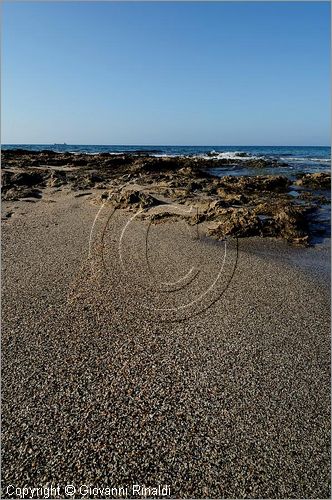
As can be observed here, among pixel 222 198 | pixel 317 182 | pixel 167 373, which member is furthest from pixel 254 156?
pixel 167 373

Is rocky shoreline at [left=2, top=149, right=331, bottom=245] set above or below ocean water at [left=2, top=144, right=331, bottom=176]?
below

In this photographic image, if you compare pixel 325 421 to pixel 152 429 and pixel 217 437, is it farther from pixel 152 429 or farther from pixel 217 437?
pixel 152 429

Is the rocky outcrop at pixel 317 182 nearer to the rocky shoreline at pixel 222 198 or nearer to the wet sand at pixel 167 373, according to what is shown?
the rocky shoreline at pixel 222 198

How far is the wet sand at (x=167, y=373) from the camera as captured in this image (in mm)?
2900

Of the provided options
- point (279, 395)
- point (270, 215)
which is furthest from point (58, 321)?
point (270, 215)

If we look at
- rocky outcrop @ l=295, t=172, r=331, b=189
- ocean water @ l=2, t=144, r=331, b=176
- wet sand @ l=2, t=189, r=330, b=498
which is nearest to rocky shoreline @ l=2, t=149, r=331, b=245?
rocky outcrop @ l=295, t=172, r=331, b=189

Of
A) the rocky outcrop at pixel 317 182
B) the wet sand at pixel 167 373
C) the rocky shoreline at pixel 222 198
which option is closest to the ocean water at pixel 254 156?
the rocky outcrop at pixel 317 182

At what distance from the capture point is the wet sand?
290cm

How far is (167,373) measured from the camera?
392 centimetres

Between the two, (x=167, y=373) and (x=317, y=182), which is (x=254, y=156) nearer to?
(x=317, y=182)

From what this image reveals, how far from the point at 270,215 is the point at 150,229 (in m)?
4.10

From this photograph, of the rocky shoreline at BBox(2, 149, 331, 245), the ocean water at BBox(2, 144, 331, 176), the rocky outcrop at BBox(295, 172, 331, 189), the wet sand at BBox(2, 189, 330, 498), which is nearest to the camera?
the wet sand at BBox(2, 189, 330, 498)

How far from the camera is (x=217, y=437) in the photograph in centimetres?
316

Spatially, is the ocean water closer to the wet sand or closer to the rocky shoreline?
the rocky shoreline
